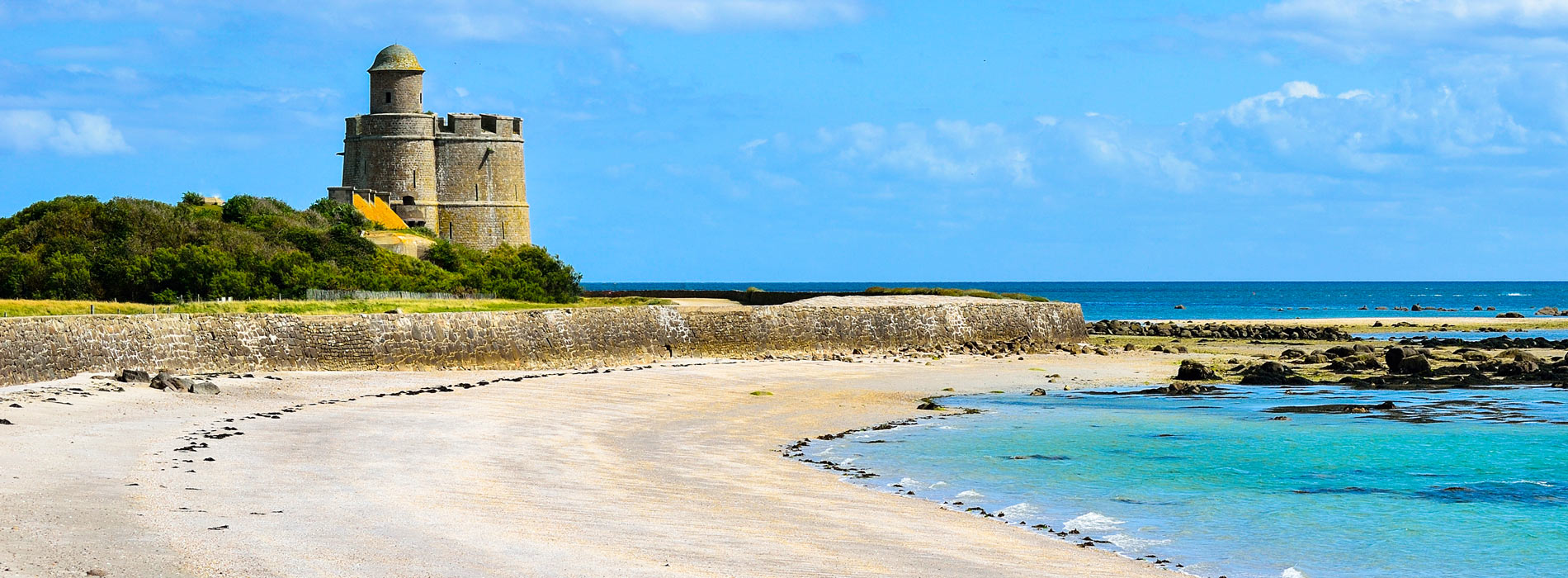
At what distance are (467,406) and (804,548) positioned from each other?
12437 mm

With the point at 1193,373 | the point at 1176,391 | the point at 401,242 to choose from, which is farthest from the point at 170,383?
the point at 401,242

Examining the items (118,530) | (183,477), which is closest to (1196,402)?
(183,477)

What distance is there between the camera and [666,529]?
12.1 metres

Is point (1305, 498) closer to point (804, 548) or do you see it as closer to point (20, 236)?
point (804, 548)

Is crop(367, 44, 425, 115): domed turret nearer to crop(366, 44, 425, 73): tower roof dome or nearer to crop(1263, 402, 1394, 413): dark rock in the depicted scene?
crop(366, 44, 425, 73): tower roof dome

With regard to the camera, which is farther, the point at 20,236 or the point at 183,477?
the point at 20,236

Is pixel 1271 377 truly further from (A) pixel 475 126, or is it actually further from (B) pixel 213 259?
(A) pixel 475 126

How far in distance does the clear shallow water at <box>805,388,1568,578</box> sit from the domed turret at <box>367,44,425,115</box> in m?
32.4

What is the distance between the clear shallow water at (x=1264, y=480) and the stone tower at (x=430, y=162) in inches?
1235

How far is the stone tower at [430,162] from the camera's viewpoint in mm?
52750

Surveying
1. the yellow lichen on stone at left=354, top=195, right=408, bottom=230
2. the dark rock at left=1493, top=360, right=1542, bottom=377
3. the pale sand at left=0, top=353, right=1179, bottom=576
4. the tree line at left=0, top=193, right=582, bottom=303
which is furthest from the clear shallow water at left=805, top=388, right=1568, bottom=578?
the yellow lichen on stone at left=354, top=195, right=408, bottom=230

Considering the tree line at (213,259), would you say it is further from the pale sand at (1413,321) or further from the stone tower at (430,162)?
the pale sand at (1413,321)

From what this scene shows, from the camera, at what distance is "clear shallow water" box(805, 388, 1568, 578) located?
12.7 metres

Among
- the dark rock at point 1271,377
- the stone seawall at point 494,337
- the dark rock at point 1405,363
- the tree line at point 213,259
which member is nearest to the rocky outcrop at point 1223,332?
the stone seawall at point 494,337
